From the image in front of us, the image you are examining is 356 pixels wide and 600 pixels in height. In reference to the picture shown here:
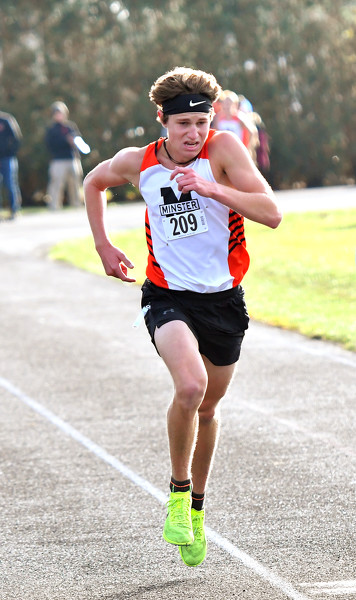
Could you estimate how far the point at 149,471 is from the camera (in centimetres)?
727

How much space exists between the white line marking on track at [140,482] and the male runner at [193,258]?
0.23m

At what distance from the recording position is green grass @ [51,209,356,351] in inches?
517

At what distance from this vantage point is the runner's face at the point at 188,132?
545cm

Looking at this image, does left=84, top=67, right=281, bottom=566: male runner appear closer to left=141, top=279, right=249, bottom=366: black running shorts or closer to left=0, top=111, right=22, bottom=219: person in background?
left=141, top=279, right=249, bottom=366: black running shorts

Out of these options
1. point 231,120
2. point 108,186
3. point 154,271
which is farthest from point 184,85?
point 231,120

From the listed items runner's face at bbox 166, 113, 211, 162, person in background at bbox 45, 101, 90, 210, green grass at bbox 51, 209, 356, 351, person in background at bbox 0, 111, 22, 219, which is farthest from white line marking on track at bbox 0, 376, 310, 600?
person in background at bbox 45, 101, 90, 210

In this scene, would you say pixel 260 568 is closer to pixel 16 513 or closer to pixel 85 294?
pixel 16 513

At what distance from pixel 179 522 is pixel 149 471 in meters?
1.91

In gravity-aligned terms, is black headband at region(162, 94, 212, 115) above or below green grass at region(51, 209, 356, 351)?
above

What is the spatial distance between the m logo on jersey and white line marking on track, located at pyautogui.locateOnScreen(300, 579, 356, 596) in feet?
5.68

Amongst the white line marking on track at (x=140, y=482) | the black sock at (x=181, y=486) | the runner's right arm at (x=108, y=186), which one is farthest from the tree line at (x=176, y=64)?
the black sock at (x=181, y=486)

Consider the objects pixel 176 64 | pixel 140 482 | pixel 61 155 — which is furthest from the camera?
pixel 176 64

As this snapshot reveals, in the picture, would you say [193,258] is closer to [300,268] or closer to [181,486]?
[181,486]

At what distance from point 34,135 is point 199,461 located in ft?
97.7
